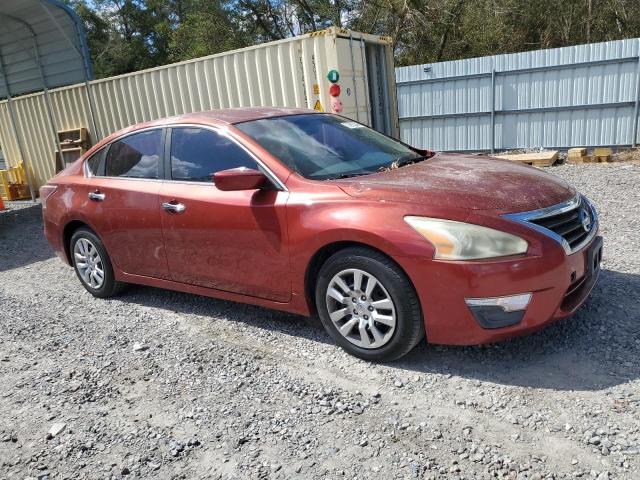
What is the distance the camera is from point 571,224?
3.24 meters

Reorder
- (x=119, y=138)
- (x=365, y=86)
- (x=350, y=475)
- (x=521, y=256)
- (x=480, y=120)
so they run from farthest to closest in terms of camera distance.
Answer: (x=480, y=120) < (x=365, y=86) < (x=119, y=138) < (x=521, y=256) < (x=350, y=475)

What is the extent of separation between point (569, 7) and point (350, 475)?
2018 centimetres

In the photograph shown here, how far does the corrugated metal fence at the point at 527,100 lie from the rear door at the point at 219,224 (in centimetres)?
1103

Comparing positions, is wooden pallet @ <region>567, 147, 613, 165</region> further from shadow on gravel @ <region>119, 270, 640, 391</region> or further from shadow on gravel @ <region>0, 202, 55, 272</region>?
shadow on gravel @ <region>0, 202, 55, 272</region>

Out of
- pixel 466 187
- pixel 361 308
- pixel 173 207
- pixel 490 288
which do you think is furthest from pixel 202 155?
pixel 490 288

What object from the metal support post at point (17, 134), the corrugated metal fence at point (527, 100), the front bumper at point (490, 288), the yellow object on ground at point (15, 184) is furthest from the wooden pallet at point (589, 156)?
the yellow object on ground at point (15, 184)

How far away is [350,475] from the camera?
247 cm

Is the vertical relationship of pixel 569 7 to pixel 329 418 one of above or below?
above

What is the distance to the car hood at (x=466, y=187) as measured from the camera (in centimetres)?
310

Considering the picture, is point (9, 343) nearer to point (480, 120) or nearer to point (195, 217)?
point (195, 217)

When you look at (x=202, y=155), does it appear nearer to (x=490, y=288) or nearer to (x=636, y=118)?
(x=490, y=288)

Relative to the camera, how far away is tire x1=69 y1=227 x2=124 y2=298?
503 cm

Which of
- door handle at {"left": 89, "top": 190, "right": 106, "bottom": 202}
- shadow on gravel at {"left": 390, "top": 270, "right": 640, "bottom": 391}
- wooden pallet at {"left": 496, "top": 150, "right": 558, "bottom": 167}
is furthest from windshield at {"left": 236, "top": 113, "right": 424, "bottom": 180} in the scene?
wooden pallet at {"left": 496, "top": 150, "right": 558, "bottom": 167}

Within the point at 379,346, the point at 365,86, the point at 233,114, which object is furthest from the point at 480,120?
the point at 379,346
